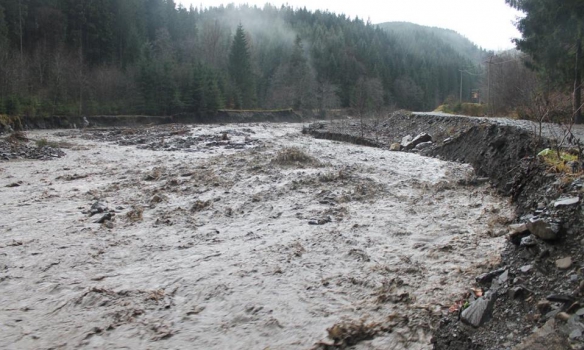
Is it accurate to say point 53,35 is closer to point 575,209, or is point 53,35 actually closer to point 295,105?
point 295,105

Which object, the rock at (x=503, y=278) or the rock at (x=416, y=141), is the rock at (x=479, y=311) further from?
the rock at (x=416, y=141)

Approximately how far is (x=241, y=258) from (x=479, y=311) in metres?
3.60

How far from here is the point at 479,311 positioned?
4.38 meters

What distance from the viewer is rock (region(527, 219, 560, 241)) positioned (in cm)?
508

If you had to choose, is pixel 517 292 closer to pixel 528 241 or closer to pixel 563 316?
pixel 563 316

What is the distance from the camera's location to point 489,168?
12.4 metres

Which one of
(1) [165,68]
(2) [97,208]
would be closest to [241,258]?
(2) [97,208]

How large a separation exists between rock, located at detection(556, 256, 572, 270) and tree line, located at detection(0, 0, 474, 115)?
28.9 m

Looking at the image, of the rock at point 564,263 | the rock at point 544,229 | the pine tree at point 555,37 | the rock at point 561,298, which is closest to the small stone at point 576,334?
the rock at point 561,298

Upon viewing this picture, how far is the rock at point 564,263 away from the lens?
4.51m

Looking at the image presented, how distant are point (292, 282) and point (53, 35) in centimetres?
6470

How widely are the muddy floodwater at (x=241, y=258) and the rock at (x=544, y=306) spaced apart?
3.47ft

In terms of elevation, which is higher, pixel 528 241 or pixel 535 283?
pixel 528 241

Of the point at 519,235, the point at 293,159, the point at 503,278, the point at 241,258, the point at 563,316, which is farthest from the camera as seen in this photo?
the point at 293,159
